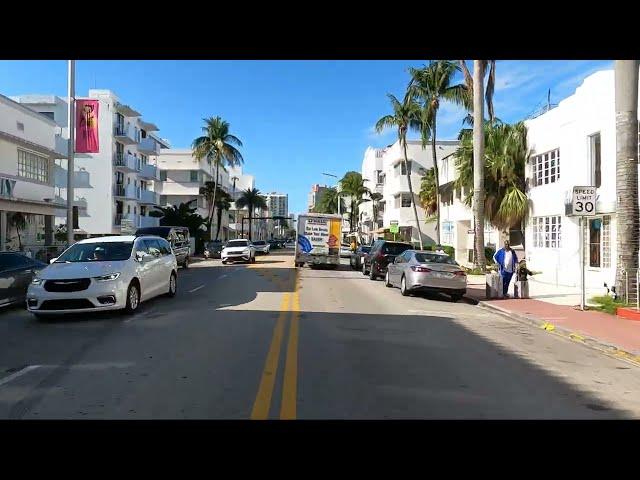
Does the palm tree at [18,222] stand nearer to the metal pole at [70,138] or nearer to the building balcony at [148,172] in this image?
the metal pole at [70,138]

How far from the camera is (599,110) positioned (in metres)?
19.1

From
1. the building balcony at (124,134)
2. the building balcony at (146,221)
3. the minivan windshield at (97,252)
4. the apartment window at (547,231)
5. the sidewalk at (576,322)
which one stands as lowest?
the sidewalk at (576,322)

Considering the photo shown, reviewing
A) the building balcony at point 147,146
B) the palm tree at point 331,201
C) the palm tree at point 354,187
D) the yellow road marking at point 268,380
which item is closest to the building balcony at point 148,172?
the building balcony at point 147,146

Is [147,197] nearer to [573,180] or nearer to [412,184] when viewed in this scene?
[412,184]

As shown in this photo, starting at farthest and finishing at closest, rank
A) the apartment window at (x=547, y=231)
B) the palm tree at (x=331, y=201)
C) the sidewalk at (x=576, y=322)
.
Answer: the palm tree at (x=331, y=201) < the apartment window at (x=547, y=231) < the sidewalk at (x=576, y=322)

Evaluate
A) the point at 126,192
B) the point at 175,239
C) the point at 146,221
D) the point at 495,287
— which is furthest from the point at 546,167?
the point at 146,221

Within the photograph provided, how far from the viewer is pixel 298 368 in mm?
7172

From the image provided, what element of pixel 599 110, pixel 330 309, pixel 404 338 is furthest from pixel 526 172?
pixel 404 338

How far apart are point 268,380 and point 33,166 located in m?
29.0

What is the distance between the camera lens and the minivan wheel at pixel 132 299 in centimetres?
1158

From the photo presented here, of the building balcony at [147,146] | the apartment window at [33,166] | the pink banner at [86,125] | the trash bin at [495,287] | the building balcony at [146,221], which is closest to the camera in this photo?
the trash bin at [495,287]

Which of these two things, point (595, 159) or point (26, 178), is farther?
point (26, 178)

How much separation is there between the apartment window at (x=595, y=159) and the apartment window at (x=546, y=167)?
2542 millimetres
